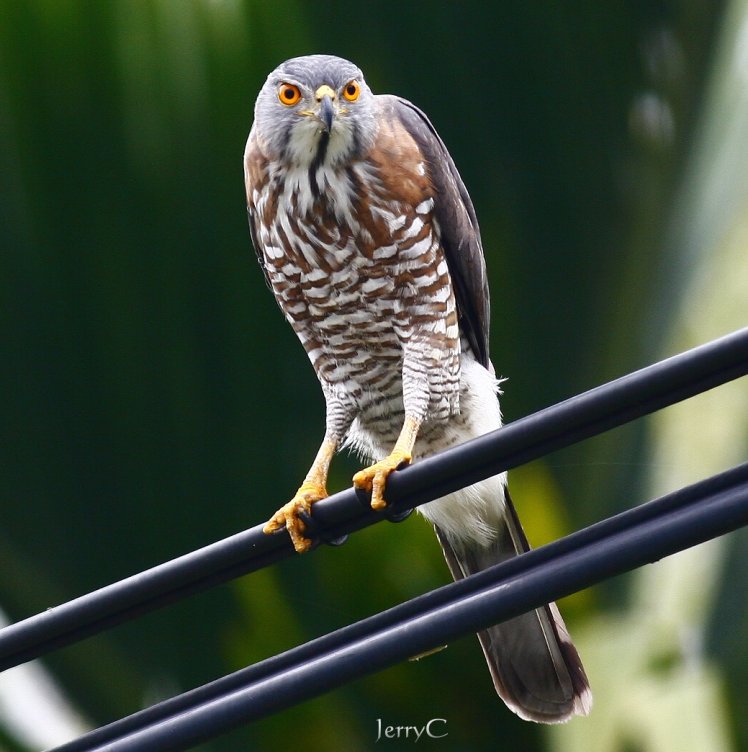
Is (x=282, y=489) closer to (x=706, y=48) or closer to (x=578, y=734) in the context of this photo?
(x=578, y=734)

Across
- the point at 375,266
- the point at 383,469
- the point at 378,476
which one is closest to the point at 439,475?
the point at 378,476

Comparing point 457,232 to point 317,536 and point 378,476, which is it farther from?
point 317,536

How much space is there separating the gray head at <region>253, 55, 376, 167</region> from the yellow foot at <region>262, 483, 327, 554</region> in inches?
34.4

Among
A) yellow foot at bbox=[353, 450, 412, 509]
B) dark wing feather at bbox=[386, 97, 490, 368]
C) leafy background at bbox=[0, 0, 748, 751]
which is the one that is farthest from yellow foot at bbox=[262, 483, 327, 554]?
leafy background at bbox=[0, 0, 748, 751]

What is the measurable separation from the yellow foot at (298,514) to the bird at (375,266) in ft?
0.03

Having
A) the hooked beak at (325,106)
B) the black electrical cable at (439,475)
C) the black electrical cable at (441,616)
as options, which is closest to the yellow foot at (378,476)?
the black electrical cable at (439,475)

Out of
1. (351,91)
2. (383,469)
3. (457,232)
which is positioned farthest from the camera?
(457,232)

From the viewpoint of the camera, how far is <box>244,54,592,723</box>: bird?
328cm

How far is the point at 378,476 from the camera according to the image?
8.87ft

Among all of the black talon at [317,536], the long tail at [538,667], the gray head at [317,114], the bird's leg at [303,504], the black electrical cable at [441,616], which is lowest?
the long tail at [538,667]

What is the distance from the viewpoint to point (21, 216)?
482 centimetres

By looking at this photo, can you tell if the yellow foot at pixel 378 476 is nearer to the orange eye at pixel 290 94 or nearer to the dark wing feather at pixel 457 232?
the dark wing feather at pixel 457 232

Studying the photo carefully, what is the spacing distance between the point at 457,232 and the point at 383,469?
0.94 metres

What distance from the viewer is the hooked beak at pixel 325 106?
3171 mm
